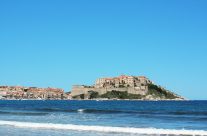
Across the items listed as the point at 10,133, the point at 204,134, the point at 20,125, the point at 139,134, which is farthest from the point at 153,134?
the point at 20,125

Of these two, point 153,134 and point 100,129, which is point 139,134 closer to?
point 153,134

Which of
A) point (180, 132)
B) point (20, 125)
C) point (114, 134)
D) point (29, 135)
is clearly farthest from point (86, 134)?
point (20, 125)

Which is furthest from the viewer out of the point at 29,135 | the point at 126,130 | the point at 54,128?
the point at 54,128

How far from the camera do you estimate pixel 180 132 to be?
3316cm

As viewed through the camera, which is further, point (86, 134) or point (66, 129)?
point (66, 129)

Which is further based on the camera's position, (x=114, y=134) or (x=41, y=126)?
(x=41, y=126)

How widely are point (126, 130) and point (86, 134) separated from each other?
149 inches

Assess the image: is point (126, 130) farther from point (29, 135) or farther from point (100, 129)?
point (29, 135)

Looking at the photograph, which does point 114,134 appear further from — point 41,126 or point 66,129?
point 41,126

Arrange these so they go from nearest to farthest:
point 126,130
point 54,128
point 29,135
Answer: point 29,135
point 126,130
point 54,128

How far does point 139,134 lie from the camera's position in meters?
33.1

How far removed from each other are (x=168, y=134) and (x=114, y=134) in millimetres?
3838

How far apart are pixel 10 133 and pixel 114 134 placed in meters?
7.40

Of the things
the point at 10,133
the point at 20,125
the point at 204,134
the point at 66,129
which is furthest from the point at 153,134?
the point at 20,125
